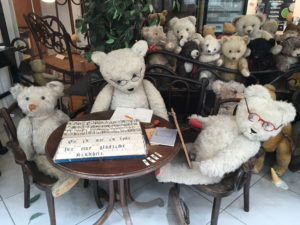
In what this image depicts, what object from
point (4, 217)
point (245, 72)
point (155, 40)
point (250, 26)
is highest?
point (250, 26)

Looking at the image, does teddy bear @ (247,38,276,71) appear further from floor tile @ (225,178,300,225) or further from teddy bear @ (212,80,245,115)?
floor tile @ (225,178,300,225)

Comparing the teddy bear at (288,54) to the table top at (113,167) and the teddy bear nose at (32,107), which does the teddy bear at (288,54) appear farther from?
the teddy bear nose at (32,107)

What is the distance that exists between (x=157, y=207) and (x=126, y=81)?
3.21 feet

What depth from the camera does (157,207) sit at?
5.89 feet

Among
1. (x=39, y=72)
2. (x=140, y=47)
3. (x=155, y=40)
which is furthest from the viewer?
(x=39, y=72)

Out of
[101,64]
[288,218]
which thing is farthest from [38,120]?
[288,218]

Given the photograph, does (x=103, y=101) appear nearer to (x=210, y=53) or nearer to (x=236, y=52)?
(x=210, y=53)

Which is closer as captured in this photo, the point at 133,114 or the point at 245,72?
the point at 133,114

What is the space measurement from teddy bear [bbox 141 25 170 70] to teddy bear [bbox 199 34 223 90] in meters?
0.39

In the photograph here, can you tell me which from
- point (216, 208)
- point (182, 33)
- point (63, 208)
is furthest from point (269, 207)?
point (182, 33)

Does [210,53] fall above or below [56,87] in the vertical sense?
above

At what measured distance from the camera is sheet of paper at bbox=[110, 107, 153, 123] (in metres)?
1.61

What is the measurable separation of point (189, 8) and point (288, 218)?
346cm

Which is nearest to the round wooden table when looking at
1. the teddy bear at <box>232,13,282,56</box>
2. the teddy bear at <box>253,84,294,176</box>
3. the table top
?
the table top
